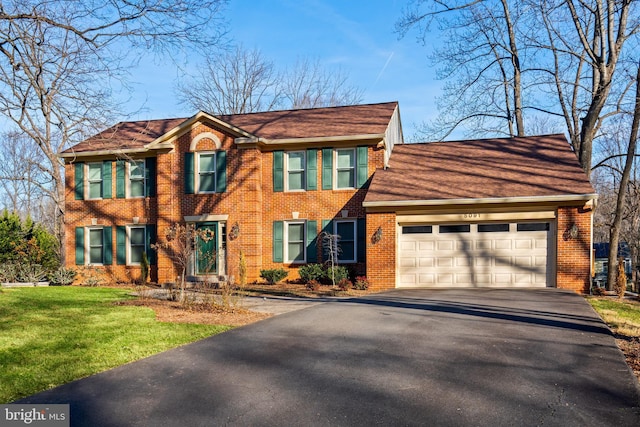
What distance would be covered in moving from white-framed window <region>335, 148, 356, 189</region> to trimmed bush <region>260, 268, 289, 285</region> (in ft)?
13.5

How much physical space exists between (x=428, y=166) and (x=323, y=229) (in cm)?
503

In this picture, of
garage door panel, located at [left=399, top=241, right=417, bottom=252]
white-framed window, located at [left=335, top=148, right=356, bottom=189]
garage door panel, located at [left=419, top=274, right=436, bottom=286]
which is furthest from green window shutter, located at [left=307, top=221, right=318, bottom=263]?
garage door panel, located at [left=419, top=274, right=436, bottom=286]

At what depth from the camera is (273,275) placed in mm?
19719

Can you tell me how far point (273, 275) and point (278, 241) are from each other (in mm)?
1586

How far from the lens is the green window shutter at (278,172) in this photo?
21000 millimetres

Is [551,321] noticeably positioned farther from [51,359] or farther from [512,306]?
[51,359]

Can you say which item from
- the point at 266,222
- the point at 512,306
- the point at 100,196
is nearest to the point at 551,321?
the point at 512,306

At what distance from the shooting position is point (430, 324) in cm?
1000

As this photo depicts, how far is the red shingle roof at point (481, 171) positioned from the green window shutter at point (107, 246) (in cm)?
1198

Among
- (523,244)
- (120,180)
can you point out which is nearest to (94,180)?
(120,180)

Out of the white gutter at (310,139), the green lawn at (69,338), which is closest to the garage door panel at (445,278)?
the white gutter at (310,139)

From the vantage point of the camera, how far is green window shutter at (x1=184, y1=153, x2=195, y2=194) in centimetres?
2092

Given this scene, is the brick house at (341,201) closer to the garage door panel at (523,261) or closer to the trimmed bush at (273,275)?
the garage door panel at (523,261)

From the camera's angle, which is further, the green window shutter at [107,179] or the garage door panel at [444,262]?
the green window shutter at [107,179]
